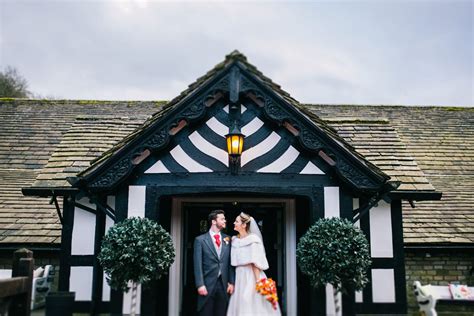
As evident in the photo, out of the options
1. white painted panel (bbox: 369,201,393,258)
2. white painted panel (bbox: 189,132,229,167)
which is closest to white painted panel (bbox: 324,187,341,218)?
white painted panel (bbox: 369,201,393,258)

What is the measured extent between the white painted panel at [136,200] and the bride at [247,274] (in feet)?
4.52

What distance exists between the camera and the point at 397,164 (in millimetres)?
7172

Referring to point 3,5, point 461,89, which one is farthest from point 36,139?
point 461,89

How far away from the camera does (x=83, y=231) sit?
643 cm

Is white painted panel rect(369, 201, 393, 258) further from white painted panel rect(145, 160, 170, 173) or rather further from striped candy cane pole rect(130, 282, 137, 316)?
striped candy cane pole rect(130, 282, 137, 316)

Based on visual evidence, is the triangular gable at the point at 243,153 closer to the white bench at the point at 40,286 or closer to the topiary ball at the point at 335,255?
the topiary ball at the point at 335,255

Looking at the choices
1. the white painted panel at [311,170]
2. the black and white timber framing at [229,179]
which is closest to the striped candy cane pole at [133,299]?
the black and white timber framing at [229,179]

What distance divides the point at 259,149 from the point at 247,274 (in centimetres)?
172

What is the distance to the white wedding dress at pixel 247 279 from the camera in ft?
17.8

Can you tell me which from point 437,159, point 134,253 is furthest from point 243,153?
point 437,159

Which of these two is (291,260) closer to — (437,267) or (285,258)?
(285,258)

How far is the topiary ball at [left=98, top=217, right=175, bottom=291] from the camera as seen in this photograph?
5188 mm

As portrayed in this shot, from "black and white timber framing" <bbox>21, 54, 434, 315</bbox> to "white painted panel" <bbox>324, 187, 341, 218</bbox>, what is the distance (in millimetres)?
14

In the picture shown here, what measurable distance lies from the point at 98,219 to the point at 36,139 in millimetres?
6175
